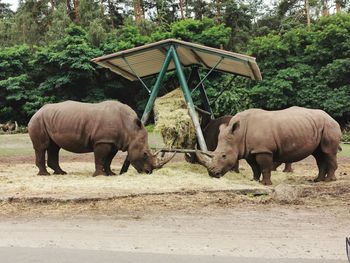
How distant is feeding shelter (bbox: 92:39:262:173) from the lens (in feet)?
42.8

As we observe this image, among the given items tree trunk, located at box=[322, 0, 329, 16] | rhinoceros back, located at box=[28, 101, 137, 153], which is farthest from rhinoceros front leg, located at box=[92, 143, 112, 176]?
tree trunk, located at box=[322, 0, 329, 16]

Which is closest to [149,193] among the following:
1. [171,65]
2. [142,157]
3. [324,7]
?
[142,157]

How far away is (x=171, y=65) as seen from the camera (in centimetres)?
1558

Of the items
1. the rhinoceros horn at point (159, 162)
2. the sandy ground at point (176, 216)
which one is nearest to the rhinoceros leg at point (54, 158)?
the sandy ground at point (176, 216)

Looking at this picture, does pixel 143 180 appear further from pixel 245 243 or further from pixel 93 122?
pixel 245 243

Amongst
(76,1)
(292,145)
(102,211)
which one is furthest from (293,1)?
(102,211)

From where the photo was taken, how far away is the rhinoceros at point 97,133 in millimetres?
12555

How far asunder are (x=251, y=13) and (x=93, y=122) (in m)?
36.1

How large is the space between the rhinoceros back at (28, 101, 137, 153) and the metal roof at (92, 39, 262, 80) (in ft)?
4.79

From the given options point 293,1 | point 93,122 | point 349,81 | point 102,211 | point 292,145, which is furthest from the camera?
point 293,1

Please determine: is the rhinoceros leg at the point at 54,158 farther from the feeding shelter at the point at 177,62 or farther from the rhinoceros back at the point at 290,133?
the rhinoceros back at the point at 290,133

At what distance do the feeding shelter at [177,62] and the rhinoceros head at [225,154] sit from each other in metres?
0.81

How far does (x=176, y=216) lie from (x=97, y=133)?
5349 millimetres

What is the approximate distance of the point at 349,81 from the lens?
3372 cm
